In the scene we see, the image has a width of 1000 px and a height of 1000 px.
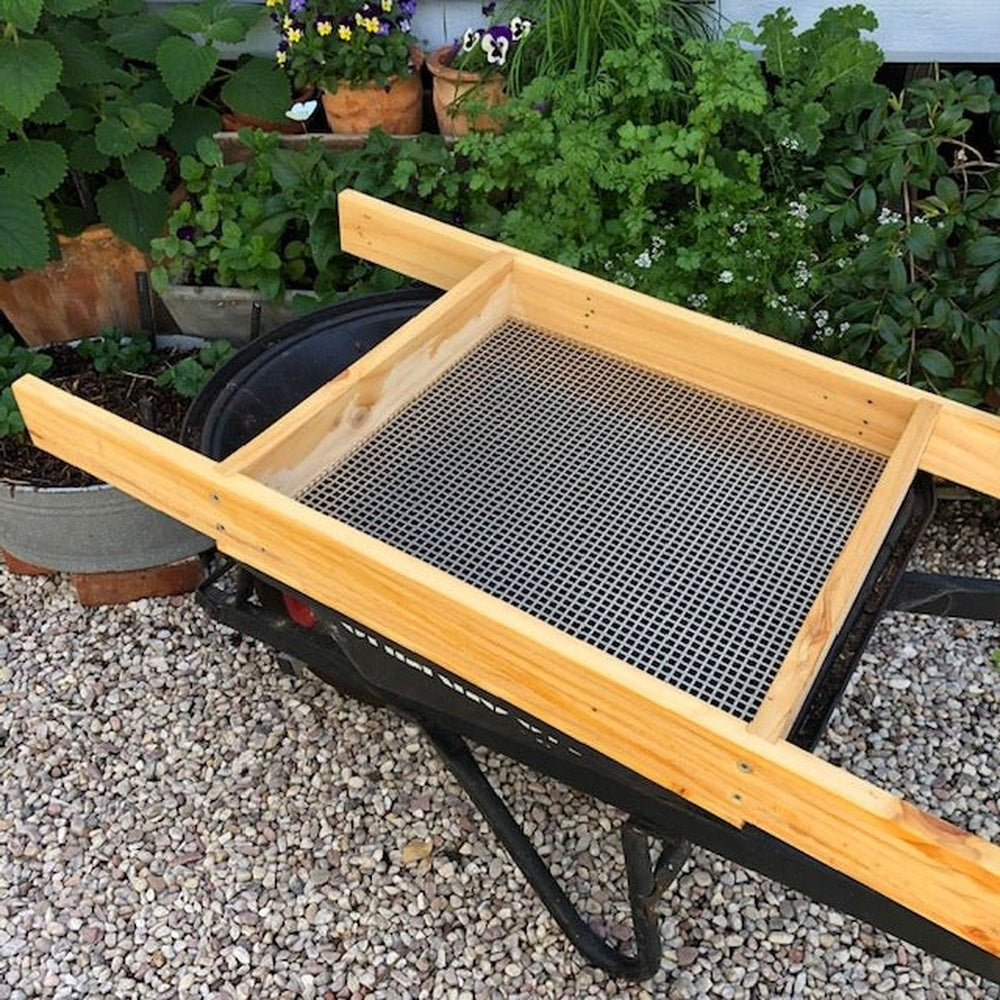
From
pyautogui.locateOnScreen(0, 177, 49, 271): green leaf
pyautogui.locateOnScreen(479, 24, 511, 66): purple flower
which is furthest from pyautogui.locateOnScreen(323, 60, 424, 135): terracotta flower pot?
pyautogui.locateOnScreen(0, 177, 49, 271): green leaf

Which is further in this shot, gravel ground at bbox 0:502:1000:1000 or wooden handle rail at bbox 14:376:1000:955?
gravel ground at bbox 0:502:1000:1000

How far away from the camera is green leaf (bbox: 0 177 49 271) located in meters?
2.35

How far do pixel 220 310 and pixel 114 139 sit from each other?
490mm

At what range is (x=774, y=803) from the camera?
Result: 1.10 metres

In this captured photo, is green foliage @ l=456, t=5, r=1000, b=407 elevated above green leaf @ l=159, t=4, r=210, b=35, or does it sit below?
below

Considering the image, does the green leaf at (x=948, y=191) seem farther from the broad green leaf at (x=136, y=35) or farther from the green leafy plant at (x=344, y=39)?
the broad green leaf at (x=136, y=35)

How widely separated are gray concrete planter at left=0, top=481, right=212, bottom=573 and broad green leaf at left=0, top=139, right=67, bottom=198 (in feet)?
2.29

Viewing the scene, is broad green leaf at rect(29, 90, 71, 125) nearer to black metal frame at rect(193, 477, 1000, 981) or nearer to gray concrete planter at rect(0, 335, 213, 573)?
gray concrete planter at rect(0, 335, 213, 573)

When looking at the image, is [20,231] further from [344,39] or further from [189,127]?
[344,39]

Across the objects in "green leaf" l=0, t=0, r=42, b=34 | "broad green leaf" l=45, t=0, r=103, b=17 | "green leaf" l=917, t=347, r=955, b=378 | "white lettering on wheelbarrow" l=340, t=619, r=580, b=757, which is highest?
"green leaf" l=0, t=0, r=42, b=34

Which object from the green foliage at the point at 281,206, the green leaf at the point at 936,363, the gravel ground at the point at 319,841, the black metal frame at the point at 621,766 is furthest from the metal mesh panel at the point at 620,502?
the green foliage at the point at 281,206

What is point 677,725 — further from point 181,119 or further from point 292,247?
point 181,119

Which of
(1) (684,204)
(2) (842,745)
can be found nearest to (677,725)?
(2) (842,745)

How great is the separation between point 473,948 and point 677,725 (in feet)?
3.42
